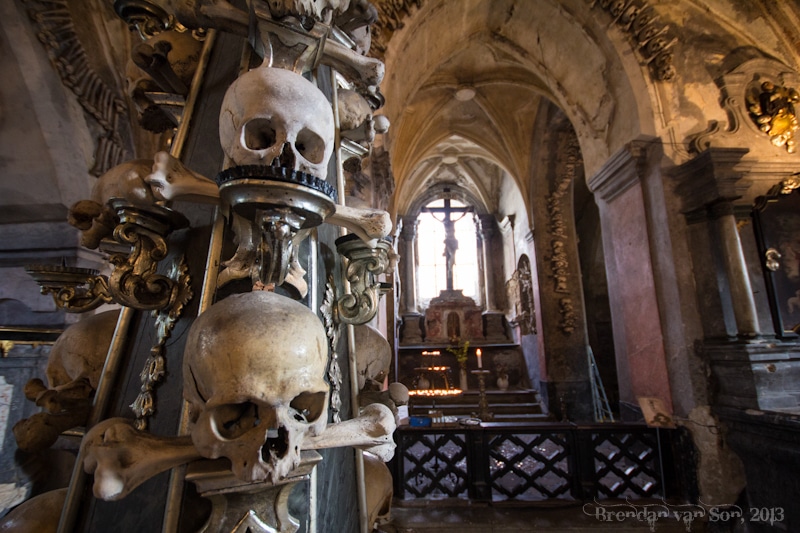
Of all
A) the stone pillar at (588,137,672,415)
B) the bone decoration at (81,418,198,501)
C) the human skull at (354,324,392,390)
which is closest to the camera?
the bone decoration at (81,418,198,501)

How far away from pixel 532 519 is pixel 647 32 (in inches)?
205

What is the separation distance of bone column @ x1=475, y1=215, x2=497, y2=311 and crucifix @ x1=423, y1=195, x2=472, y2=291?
3.13ft

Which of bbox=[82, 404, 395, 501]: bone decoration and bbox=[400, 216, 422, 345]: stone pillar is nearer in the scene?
bbox=[82, 404, 395, 501]: bone decoration

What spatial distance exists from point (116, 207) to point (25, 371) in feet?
11.8

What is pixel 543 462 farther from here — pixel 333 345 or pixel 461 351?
pixel 461 351

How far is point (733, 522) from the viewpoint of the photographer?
3.11 meters

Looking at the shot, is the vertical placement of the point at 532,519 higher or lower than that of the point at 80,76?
lower

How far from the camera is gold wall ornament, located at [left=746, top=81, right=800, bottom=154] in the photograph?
159 inches

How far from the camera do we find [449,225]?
1393 cm

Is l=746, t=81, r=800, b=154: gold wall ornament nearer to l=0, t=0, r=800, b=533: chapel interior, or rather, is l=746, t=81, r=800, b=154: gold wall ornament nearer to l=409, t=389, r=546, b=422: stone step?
l=0, t=0, r=800, b=533: chapel interior

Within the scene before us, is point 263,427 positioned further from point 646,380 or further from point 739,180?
point 739,180

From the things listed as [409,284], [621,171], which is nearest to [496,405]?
[409,284]

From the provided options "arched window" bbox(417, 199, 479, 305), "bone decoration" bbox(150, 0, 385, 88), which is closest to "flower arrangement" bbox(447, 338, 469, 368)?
"arched window" bbox(417, 199, 479, 305)

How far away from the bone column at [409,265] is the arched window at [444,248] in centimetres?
51
